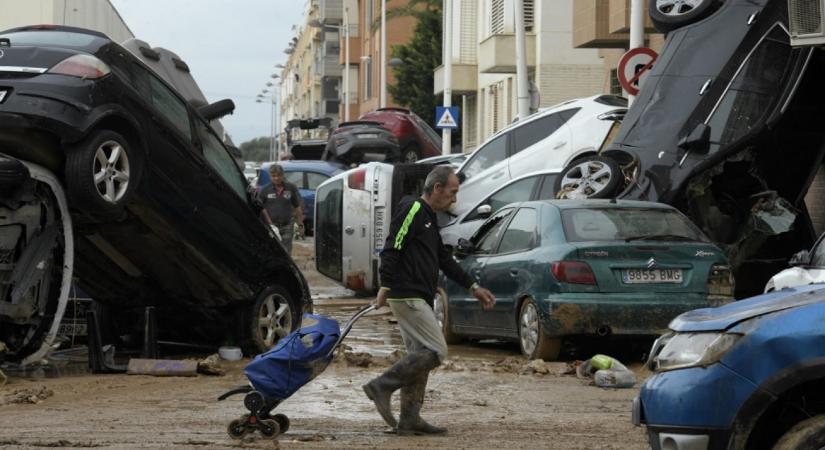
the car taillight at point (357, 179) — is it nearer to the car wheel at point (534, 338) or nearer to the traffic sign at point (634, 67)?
the traffic sign at point (634, 67)

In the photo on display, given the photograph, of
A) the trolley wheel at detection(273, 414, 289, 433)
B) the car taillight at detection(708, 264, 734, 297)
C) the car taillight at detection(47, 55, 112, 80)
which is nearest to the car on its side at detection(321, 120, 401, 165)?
the car taillight at detection(708, 264, 734, 297)

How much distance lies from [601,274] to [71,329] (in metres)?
4.65

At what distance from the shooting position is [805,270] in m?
11.7

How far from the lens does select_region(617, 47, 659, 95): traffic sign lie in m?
20.0

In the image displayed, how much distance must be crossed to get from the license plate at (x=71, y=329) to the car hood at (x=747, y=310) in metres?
8.25

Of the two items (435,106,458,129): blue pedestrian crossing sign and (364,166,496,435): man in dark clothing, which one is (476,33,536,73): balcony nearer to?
(435,106,458,129): blue pedestrian crossing sign

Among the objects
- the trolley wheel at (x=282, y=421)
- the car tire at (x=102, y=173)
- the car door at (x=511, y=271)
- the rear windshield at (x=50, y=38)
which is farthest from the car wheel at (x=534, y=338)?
the trolley wheel at (x=282, y=421)

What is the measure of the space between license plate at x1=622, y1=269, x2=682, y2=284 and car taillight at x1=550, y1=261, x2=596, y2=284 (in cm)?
29

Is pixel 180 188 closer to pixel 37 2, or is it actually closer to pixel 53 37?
pixel 53 37

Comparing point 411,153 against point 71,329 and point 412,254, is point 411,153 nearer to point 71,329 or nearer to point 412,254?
point 71,329

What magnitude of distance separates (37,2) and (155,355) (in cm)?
1653

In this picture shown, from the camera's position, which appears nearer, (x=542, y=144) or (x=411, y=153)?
(x=542, y=144)

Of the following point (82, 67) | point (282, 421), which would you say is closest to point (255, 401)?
point (282, 421)

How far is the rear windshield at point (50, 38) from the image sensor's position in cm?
1161
